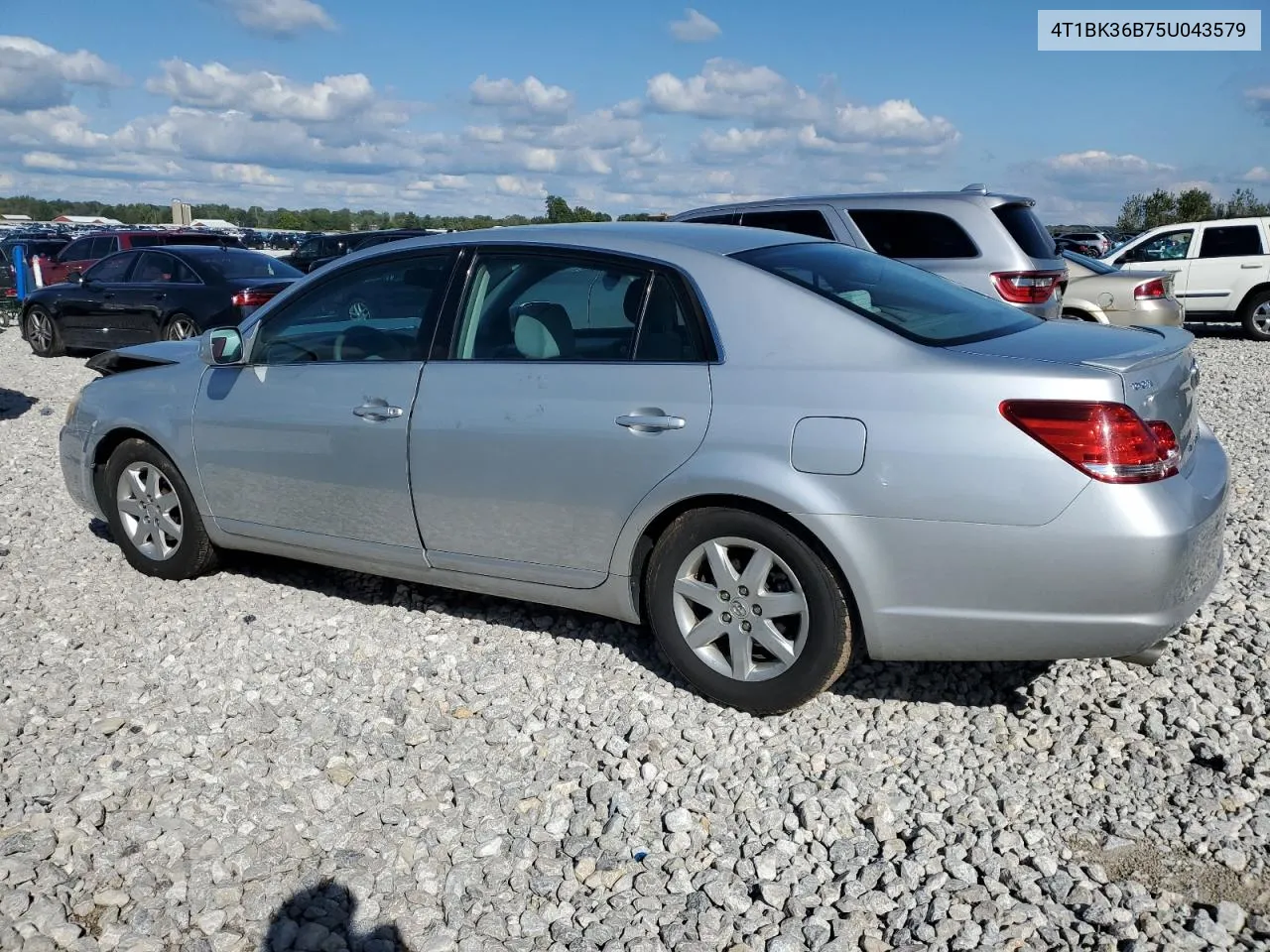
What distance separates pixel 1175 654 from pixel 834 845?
186 centimetres

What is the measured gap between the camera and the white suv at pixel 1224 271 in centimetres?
1570

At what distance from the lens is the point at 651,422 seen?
3770 millimetres

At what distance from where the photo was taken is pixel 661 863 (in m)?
3.08

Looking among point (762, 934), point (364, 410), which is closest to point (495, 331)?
point (364, 410)

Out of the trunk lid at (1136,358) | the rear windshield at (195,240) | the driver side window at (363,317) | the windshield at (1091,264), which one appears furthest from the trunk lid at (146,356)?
the rear windshield at (195,240)

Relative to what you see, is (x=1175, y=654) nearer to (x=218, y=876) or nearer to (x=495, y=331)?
(x=495, y=331)

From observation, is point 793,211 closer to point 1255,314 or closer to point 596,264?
point 596,264

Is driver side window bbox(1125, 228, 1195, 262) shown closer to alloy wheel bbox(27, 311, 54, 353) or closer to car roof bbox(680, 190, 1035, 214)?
car roof bbox(680, 190, 1035, 214)

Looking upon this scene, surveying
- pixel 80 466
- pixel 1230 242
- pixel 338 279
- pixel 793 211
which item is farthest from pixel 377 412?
pixel 1230 242

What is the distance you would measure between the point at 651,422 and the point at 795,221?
6.42m

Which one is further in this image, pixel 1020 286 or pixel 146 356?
pixel 1020 286

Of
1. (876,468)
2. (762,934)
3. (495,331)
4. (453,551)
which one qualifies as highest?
(495,331)

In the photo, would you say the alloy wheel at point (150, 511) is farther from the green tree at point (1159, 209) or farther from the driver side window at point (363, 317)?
the green tree at point (1159, 209)

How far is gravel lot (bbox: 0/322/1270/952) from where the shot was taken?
9.30 feet
